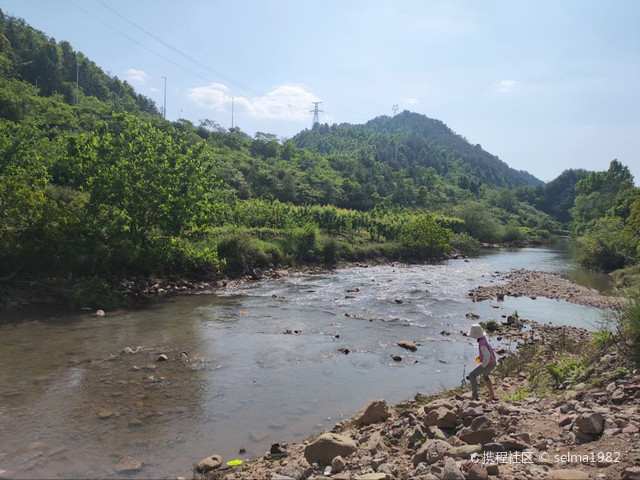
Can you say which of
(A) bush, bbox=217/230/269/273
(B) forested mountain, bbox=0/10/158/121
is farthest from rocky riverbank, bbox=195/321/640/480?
(B) forested mountain, bbox=0/10/158/121

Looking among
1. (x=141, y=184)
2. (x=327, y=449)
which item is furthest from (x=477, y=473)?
(x=141, y=184)

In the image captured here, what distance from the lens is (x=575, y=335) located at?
17594mm

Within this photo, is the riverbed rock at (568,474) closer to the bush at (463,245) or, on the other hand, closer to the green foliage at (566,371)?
the green foliage at (566,371)

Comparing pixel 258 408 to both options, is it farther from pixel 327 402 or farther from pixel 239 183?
pixel 239 183

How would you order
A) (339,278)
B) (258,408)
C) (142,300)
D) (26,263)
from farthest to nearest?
1. (339,278)
2. (142,300)
3. (26,263)
4. (258,408)

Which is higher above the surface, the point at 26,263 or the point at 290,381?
the point at 26,263

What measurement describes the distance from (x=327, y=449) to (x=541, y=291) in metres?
28.2

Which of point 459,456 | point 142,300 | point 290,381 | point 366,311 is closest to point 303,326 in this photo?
point 366,311

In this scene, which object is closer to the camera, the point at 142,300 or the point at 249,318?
the point at 249,318

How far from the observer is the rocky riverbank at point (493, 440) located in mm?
5957

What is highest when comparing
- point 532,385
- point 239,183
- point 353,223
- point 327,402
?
point 239,183

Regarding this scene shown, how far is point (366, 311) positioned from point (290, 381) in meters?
10.7

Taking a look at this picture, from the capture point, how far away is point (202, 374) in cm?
1262

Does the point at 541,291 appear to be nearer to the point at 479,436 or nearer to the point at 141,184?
the point at 479,436
